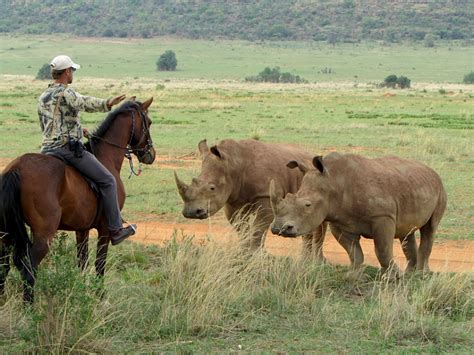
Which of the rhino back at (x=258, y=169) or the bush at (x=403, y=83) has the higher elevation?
the rhino back at (x=258, y=169)

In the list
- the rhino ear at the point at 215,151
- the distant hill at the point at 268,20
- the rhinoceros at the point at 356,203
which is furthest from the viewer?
the distant hill at the point at 268,20

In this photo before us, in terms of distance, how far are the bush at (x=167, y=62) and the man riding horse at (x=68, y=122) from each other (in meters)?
75.3

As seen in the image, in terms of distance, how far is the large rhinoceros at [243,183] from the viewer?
10.1 metres

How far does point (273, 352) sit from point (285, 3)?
117 metres

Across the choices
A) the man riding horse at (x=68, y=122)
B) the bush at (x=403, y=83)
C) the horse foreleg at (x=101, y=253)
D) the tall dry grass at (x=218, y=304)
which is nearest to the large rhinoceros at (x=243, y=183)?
the tall dry grass at (x=218, y=304)

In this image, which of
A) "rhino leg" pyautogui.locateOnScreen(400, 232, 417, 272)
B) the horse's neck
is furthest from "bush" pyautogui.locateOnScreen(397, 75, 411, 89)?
the horse's neck

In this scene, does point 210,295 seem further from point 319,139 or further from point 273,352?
point 319,139

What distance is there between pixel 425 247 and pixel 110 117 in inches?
142

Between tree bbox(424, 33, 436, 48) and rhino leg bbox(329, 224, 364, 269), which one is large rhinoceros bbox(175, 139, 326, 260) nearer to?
rhino leg bbox(329, 224, 364, 269)

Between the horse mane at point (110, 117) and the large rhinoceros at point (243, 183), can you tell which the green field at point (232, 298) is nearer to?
the large rhinoceros at point (243, 183)

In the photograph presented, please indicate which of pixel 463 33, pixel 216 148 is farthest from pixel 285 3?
pixel 216 148

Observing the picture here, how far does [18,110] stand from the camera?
35.8 metres

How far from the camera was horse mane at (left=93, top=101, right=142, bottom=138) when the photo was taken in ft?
30.3

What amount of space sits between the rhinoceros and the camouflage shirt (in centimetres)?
183
